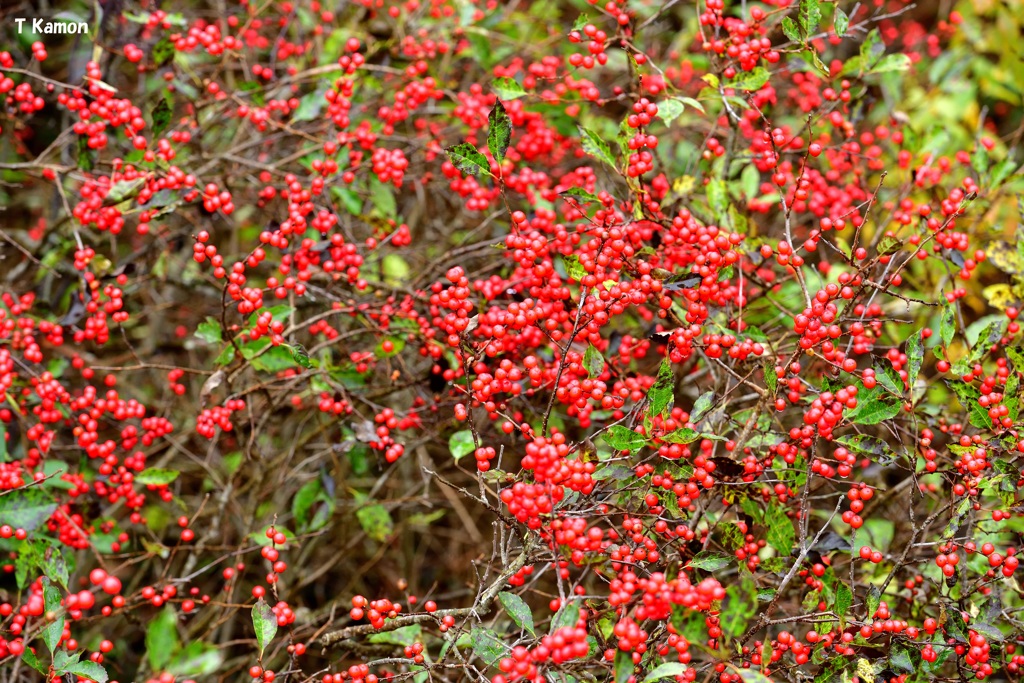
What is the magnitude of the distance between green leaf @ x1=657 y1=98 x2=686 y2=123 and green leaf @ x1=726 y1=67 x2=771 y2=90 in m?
0.19

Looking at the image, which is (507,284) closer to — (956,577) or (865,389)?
(865,389)

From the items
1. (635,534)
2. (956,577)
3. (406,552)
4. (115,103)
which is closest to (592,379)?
(635,534)

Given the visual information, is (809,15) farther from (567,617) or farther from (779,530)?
(567,617)

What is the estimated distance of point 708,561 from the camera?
189cm

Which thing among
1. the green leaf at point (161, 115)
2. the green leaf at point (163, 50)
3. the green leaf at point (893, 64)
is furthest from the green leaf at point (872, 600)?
the green leaf at point (163, 50)

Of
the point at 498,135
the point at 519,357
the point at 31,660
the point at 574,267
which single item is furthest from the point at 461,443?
the point at 31,660

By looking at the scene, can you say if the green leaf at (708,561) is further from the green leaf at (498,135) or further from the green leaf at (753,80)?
the green leaf at (753,80)

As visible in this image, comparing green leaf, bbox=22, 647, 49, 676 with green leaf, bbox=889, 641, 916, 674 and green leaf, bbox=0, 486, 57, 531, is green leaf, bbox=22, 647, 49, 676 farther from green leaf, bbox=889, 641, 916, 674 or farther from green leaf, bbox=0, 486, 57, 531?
green leaf, bbox=889, 641, 916, 674

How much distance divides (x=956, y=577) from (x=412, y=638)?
1502 mm

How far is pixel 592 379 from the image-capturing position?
203 cm

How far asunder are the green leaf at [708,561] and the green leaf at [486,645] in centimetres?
50

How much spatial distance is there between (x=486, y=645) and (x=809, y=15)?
194cm

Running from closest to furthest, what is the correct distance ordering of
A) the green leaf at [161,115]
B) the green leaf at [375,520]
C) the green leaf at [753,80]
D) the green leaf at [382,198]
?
the green leaf at [753,80], the green leaf at [161,115], the green leaf at [375,520], the green leaf at [382,198]

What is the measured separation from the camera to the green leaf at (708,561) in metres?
1.88
